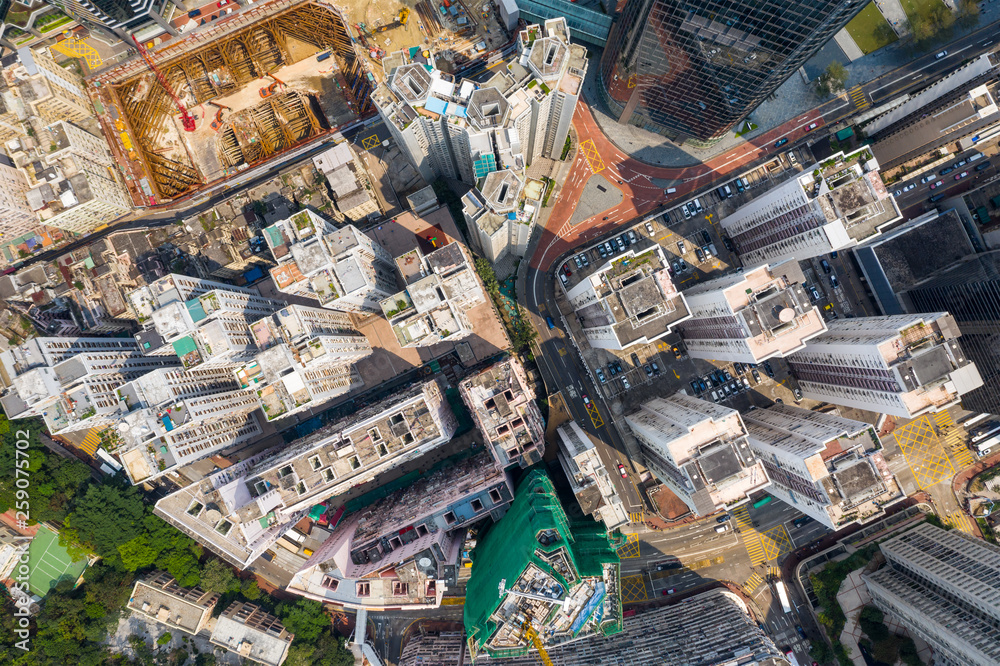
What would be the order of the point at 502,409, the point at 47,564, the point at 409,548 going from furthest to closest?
the point at 47,564 < the point at 409,548 < the point at 502,409

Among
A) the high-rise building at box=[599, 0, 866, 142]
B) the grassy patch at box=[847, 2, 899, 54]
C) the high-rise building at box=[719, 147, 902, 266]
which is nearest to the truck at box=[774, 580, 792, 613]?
the high-rise building at box=[719, 147, 902, 266]

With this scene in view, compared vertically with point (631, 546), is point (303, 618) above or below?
above

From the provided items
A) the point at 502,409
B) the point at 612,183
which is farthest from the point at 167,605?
the point at 612,183

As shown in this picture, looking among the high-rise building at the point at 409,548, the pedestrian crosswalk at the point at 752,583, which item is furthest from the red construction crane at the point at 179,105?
the pedestrian crosswalk at the point at 752,583

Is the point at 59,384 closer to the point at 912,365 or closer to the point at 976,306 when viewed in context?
the point at 912,365

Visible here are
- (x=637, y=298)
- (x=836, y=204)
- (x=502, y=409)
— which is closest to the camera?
(x=637, y=298)

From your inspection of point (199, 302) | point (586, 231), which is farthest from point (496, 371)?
point (199, 302)

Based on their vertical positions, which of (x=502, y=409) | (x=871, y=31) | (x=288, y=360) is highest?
(x=871, y=31)
